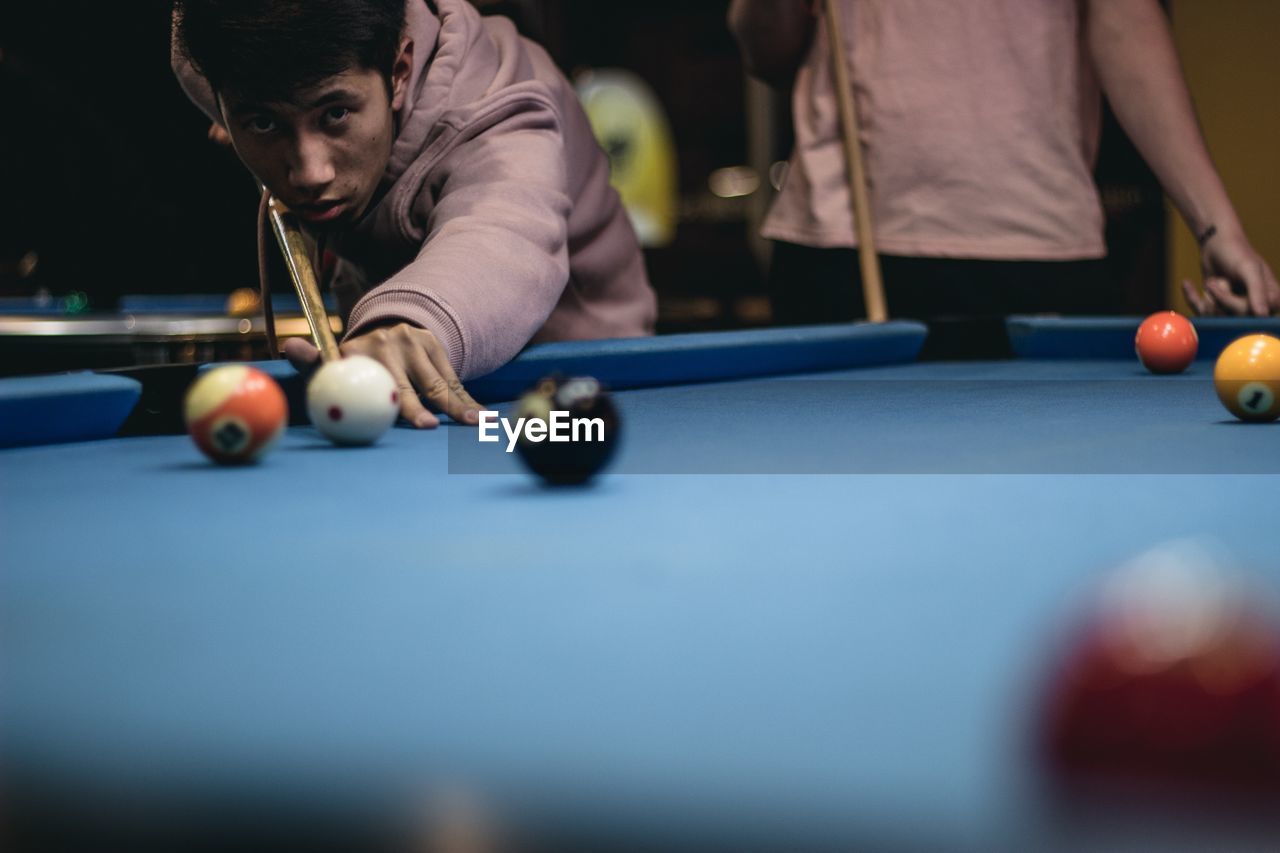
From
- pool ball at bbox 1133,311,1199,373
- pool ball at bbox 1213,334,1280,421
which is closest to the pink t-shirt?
pool ball at bbox 1133,311,1199,373

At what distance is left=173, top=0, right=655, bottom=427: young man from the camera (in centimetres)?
211

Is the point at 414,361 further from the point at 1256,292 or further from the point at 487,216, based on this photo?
the point at 1256,292

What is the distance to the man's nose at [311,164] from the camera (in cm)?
253

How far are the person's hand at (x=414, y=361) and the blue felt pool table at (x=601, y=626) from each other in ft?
0.82

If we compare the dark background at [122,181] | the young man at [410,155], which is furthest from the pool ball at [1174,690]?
the dark background at [122,181]

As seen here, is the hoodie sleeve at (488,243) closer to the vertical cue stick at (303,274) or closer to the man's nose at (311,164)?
the vertical cue stick at (303,274)

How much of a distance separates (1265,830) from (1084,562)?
1.60ft

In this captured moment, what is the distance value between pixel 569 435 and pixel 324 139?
1392 mm

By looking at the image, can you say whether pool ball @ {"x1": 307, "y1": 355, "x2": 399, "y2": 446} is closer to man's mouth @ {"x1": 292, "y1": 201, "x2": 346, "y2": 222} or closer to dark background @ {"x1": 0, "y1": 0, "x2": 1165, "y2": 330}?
man's mouth @ {"x1": 292, "y1": 201, "x2": 346, "y2": 222}

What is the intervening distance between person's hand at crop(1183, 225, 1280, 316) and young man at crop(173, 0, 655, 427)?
1.54 metres

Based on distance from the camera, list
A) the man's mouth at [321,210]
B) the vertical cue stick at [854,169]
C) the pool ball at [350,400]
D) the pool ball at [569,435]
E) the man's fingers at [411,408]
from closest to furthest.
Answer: the pool ball at [569,435] < the pool ball at [350,400] < the man's fingers at [411,408] < the man's mouth at [321,210] < the vertical cue stick at [854,169]

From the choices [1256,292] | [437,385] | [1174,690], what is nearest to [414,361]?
[437,385]

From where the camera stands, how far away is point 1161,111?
11.2 ft

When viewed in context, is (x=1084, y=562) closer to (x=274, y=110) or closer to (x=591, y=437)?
(x=591, y=437)
